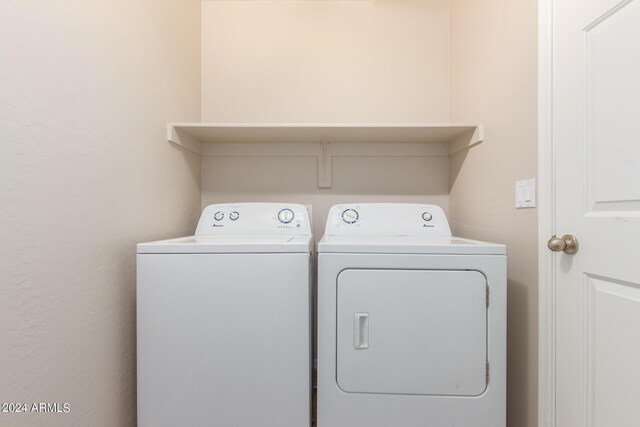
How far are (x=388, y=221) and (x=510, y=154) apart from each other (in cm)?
63

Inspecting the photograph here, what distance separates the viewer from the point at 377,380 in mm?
1066

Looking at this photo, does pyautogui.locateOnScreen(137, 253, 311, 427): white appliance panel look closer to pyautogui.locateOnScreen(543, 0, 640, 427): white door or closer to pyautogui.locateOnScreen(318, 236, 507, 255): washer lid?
pyautogui.locateOnScreen(318, 236, 507, 255): washer lid

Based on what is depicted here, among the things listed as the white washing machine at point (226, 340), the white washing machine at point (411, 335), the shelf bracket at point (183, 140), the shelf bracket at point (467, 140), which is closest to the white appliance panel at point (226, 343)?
the white washing machine at point (226, 340)

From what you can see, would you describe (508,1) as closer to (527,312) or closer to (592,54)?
(592,54)

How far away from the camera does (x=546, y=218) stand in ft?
3.43

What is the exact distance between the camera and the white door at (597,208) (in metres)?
0.79

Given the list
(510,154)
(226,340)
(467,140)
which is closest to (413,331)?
(226,340)

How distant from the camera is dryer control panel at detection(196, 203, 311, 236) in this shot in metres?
1.60

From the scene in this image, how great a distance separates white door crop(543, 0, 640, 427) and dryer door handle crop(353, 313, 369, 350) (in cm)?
66

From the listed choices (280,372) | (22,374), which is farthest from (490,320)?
(22,374)

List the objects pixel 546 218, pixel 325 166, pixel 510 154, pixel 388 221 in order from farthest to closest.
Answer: pixel 325 166 → pixel 388 221 → pixel 510 154 → pixel 546 218

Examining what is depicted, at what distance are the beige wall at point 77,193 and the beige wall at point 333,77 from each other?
20.3 inches

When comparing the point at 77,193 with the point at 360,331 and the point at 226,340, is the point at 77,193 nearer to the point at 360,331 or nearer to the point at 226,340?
the point at 226,340

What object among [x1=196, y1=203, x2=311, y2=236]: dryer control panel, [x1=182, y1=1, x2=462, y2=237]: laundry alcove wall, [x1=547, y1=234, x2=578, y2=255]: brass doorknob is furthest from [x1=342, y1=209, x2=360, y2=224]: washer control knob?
[x1=547, y1=234, x2=578, y2=255]: brass doorknob
